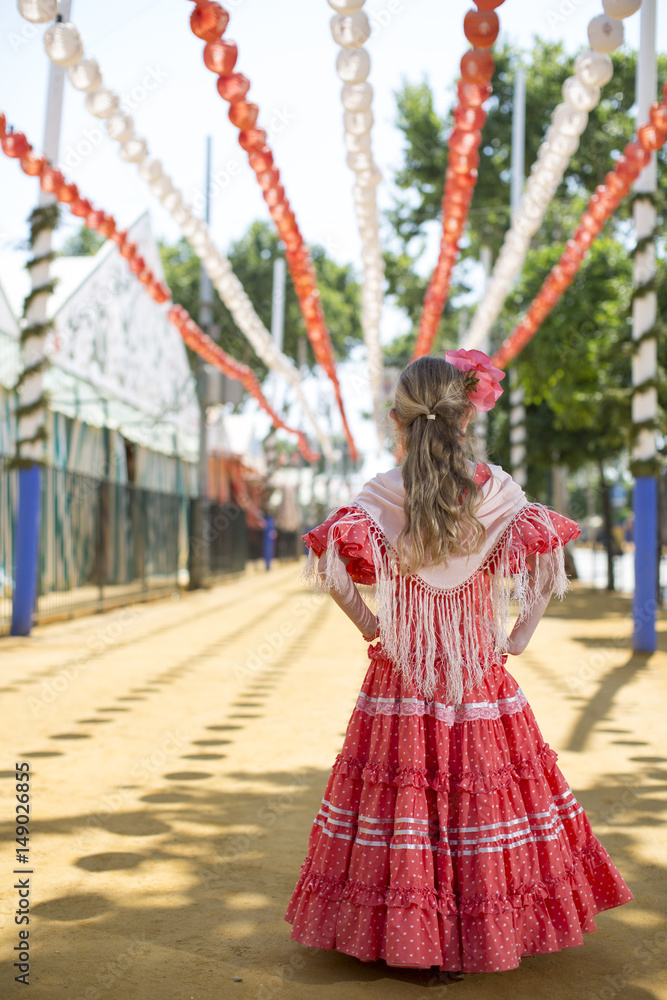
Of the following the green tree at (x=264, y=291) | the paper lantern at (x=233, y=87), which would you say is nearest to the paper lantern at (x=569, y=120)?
the paper lantern at (x=233, y=87)

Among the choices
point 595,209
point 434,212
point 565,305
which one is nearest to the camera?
point 595,209

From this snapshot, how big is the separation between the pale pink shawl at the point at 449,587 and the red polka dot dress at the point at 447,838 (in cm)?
4

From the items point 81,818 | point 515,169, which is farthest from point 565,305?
point 81,818

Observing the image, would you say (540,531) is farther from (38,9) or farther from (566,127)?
(566,127)

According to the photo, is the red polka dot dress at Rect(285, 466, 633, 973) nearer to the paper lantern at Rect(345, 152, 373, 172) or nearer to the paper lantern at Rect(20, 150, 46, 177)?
the paper lantern at Rect(345, 152, 373, 172)

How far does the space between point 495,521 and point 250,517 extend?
30.4 meters

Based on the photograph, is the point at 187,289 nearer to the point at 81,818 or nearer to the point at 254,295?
the point at 254,295

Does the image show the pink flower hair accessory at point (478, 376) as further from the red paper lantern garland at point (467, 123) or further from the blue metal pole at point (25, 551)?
the blue metal pole at point (25, 551)

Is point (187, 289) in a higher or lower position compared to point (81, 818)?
higher

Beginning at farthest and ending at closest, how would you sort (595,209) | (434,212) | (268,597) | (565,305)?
(434,212) → (268,597) → (565,305) → (595,209)

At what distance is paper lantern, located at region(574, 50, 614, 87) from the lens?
20.1ft

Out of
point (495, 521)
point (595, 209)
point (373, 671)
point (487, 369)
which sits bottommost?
point (373, 671)

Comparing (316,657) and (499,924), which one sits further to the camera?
(316,657)

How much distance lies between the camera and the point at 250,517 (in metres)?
33.1
